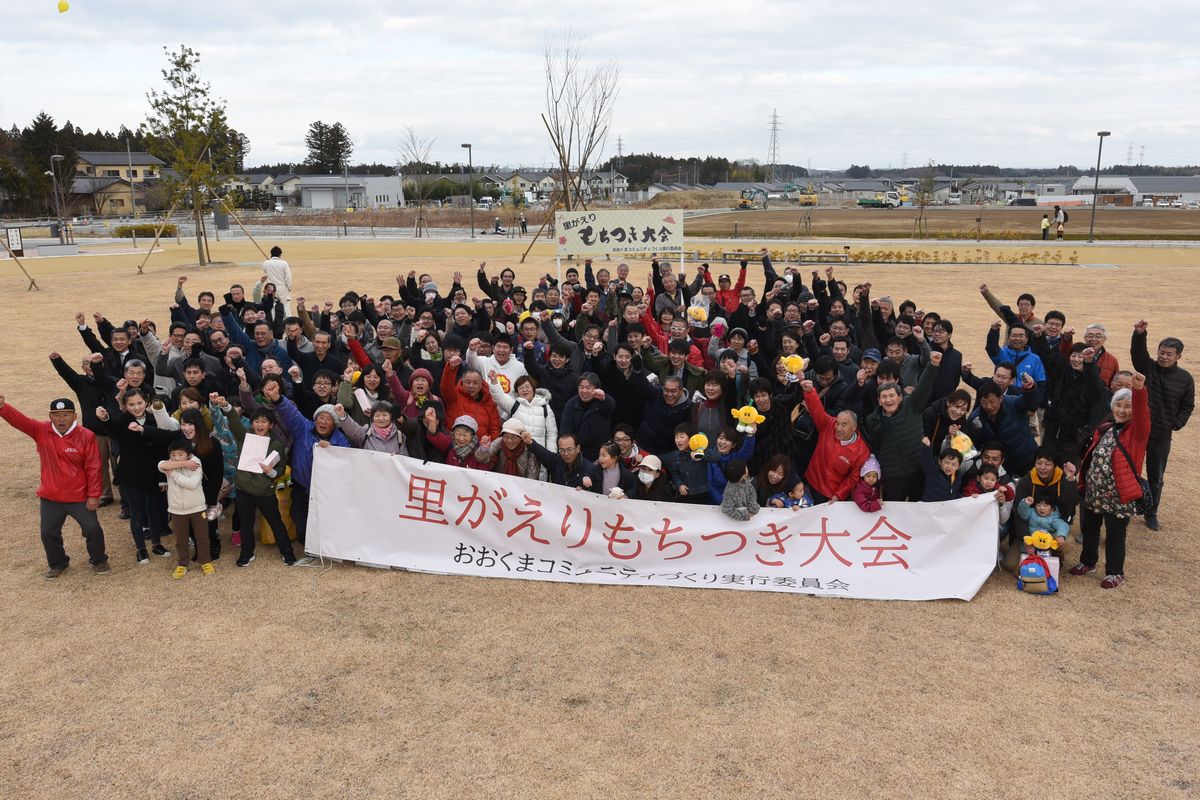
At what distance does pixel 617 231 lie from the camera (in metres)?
15.1

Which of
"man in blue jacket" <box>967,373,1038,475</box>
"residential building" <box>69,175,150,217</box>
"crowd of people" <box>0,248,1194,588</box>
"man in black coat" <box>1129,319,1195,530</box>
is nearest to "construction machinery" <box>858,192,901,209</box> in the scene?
"residential building" <box>69,175,150,217</box>

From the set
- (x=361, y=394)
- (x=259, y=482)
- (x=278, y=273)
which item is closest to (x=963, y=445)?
(x=361, y=394)

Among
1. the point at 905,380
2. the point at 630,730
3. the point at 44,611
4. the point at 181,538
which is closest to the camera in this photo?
the point at 630,730


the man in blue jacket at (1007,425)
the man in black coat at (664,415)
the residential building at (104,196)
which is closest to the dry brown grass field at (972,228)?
the man in blue jacket at (1007,425)

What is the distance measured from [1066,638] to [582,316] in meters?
6.14

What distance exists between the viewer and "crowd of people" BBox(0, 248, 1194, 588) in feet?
19.8

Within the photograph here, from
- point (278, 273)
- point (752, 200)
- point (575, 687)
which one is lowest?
point (575, 687)

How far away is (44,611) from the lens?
572cm

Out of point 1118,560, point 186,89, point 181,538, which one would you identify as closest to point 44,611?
point 181,538

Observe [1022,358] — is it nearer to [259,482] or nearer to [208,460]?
[259,482]

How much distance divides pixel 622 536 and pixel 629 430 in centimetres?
83

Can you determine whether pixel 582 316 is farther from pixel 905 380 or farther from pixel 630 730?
pixel 630 730

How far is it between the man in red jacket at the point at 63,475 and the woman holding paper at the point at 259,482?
3.38 ft

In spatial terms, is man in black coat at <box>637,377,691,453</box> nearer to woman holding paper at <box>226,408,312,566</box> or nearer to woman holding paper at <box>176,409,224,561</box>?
woman holding paper at <box>226,408,312,566</box>
